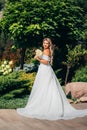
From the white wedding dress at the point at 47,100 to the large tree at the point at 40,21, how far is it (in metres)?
8.60

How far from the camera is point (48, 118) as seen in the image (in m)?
9.47

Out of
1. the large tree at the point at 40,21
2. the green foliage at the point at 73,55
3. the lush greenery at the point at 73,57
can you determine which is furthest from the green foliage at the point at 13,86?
the green foliage at the point at 73,55

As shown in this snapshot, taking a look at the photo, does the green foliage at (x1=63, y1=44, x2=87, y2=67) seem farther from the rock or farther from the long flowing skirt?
the long flowing skirt

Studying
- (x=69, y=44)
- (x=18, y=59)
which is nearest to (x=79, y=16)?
(x=69, y=44)

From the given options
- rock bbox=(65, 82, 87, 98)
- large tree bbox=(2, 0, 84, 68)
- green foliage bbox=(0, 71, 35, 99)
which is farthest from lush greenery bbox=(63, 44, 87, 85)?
green foliage bbox=(0, 71, 35, 99)

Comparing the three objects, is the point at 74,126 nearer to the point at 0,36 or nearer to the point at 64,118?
the point at 64,118

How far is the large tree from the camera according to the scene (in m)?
19.0

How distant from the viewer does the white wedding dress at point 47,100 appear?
9.91 metres

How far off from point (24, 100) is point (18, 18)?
784 centimetres

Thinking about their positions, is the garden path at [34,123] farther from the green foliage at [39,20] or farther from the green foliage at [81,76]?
the green foliage at [39,20]

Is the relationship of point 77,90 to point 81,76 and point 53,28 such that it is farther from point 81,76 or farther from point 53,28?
point 53,28

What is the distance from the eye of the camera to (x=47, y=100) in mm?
10031

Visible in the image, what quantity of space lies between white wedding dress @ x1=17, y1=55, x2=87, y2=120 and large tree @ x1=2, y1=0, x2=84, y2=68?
8.60m

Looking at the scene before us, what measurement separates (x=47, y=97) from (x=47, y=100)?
0.27 feet
